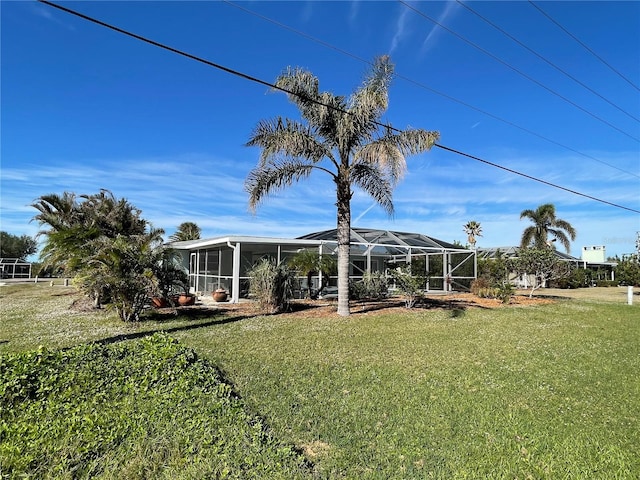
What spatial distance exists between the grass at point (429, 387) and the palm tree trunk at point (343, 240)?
0.68 m

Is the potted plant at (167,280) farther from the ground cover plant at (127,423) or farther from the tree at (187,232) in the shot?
the tree at (187,232)

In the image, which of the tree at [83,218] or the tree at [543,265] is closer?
the tree at [83,218]

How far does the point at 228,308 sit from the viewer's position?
1312 cm

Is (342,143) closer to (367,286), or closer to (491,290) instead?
(367,286)

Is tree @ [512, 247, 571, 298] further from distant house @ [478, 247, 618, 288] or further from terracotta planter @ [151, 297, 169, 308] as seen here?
distant house @ [478, 247, 618, 288]

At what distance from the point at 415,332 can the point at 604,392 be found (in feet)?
13.7

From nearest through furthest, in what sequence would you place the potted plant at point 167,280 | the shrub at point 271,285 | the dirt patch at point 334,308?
the potted plant at point 167,280, the shrub at point 271,285, the dirt patch at point 334,308

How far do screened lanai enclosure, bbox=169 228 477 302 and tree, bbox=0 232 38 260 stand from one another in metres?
34.2

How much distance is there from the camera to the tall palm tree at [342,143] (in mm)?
10148

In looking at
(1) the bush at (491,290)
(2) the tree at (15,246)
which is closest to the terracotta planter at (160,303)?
(1) the bush at (491,290)

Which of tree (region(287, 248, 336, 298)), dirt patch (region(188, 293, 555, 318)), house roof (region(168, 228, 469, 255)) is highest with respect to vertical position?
house roof (region(168, 228, 469, 255))

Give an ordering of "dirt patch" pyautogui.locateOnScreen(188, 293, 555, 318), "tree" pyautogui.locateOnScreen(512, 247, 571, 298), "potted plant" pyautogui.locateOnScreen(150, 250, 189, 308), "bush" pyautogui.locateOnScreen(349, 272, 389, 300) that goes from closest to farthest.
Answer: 1. "potted plant" pyautogui.locateOnScreen(150, 250, 189, 308)
2. "dirt patch" pyautogui.locateOnScreen(188, 293, 555, 318)
3. "bush" pyautogui.locateOnScreen(349, 272, 389, 300)
4. "tree" pyautogui.locateOnScreen(512, 247, 571, 298)

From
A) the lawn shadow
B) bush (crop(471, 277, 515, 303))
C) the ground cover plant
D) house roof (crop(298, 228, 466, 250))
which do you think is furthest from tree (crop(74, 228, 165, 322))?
bush (crop(471, 277, 515, 303))

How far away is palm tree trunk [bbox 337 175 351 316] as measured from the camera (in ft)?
36.3
